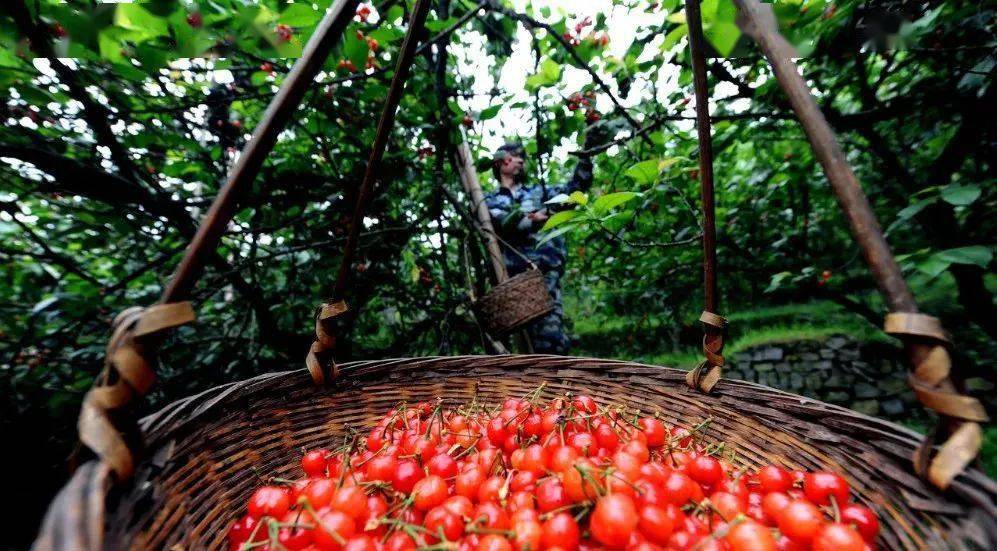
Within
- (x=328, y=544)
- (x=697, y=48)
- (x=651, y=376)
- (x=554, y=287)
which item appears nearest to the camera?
(x=328, y=544)

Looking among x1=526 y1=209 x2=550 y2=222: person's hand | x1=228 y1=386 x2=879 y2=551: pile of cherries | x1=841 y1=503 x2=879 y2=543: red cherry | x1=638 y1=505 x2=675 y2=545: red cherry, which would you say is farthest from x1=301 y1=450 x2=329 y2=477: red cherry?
x1=526 y1=209 x2=550 y2=222: person's hand

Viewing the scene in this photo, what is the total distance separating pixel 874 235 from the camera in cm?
61

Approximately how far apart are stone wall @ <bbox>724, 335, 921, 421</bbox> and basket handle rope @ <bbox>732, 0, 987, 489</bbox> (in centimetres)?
284

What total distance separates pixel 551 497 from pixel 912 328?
618 millimetres

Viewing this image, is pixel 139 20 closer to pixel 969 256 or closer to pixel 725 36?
pixel 725 36

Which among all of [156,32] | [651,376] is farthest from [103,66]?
[651,376]

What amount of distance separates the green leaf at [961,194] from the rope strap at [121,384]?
1.68 metres

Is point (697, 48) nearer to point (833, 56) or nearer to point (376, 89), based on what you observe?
point (833, 56)

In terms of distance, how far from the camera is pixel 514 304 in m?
1.74

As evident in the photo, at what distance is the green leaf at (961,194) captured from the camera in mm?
1012

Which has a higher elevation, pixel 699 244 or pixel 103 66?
pixel 103 66

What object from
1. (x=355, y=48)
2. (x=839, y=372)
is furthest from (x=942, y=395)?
(x=839, y=372)

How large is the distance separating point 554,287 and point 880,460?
108 inches

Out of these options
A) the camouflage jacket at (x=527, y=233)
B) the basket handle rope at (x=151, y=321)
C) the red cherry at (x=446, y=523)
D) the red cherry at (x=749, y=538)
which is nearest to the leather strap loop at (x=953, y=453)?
the red cherry at (x=749, y=538)
